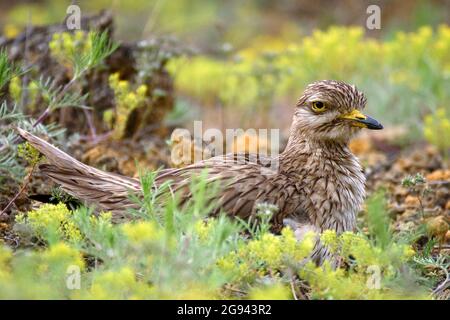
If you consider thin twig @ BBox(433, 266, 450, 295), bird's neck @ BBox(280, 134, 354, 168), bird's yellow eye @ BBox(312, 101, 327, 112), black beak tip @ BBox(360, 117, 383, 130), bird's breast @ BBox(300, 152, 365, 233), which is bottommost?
thin twig @ BBox(433, 266, 450, 295)

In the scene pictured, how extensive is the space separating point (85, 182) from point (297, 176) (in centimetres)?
133

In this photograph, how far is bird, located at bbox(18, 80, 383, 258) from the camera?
4.74m

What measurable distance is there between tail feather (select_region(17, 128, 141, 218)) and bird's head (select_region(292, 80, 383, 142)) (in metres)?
1.22

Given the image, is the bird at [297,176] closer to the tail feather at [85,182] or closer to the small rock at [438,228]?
the tail feather at [85,182]

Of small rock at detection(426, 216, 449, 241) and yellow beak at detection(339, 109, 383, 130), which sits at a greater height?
yellow beak at detection(339, 109, 383, 130)

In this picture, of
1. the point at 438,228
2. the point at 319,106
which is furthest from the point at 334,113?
the point at 438,228

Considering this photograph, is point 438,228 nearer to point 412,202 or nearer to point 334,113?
point 412,202

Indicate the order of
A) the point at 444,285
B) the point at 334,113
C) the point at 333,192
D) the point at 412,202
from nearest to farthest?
1. the point at 444,285
2. the point at 333,192
3. the point at 334,113
4. the point at 412,202

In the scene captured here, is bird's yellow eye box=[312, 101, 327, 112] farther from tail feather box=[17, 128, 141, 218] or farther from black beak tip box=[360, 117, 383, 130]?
tail feather box=[17, 128, 141, 218]

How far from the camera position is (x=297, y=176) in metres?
5.11

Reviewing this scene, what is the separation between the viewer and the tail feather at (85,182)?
469 centimetres

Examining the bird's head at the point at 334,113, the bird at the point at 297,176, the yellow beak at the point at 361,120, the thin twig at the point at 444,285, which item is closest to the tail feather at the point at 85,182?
the bird at the point at 297,176

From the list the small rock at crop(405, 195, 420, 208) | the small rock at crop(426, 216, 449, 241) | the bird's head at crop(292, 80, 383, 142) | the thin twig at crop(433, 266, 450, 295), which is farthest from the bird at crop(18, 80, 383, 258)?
the small rock at crop(405, 195, 420, 208)

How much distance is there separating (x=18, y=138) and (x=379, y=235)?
8.24 feet
